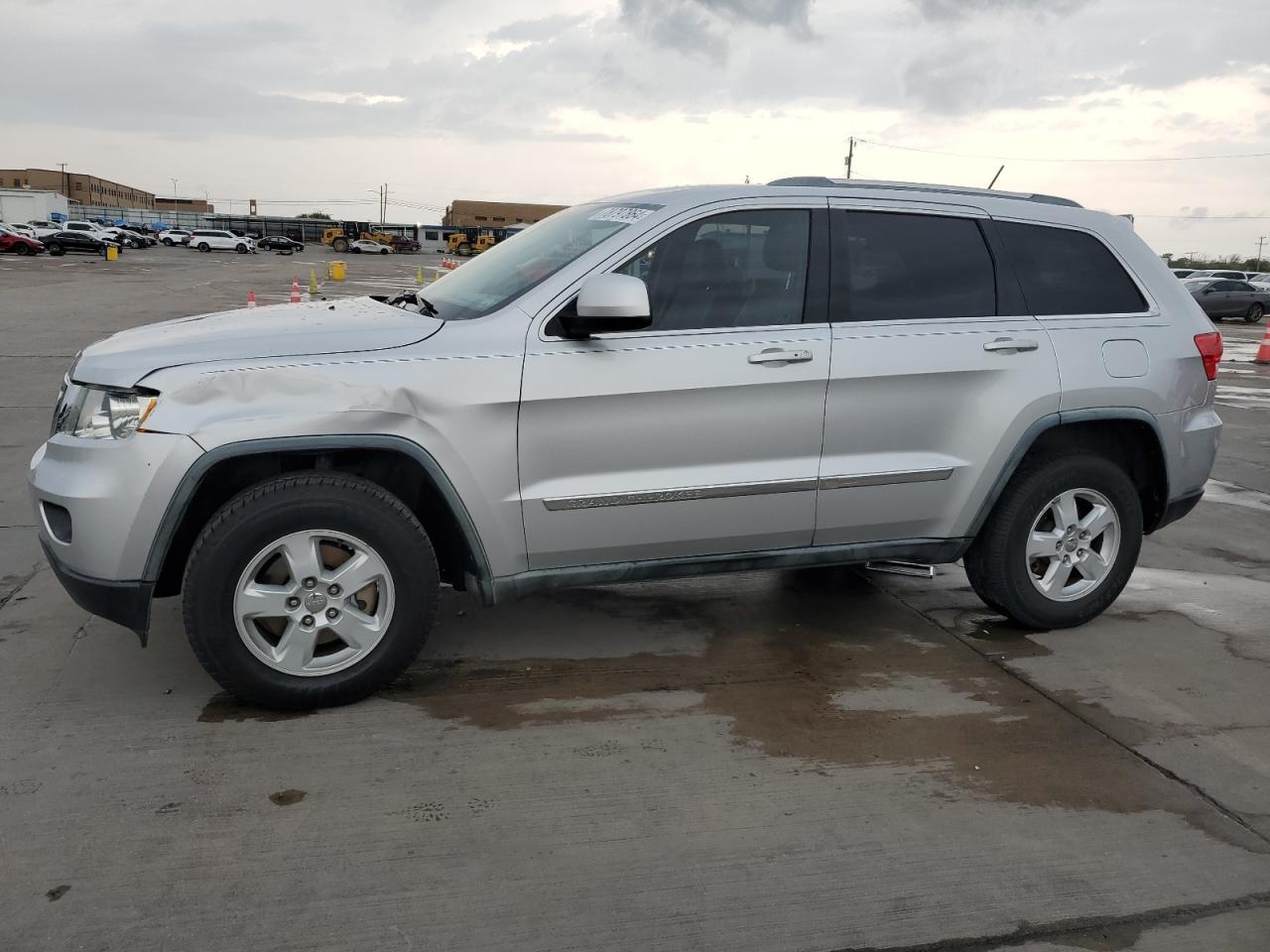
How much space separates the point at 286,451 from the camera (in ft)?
12.0

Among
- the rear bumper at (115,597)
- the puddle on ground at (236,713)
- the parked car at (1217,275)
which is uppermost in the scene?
the parked car at (1217,275)

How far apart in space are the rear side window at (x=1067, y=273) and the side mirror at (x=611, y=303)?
1822mm

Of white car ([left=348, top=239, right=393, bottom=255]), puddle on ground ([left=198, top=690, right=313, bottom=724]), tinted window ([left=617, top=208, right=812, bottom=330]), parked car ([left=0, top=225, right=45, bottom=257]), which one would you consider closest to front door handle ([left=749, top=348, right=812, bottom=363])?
tinted window ([left=617, top=208, right=812, bottom=330])

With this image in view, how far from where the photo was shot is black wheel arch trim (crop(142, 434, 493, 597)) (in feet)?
11.6

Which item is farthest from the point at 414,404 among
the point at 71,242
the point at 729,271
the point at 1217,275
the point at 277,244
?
the point at 277,244

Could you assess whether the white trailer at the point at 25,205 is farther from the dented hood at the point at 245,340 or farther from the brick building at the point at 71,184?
the dented hood at the point at 245,340

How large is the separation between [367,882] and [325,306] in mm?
2454

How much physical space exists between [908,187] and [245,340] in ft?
8.99

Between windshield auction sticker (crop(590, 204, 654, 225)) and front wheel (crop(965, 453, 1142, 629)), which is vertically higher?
windshield auction sticker (crop(590, 204, 654, 225))

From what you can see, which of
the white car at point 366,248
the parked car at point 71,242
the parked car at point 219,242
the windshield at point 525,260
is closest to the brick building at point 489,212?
the white car at point 366,248

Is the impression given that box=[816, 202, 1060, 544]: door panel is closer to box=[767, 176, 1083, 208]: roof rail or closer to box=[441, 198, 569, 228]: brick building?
box=[767, 176, 1083, 208]: roof rail

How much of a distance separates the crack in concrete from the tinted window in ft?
7.34

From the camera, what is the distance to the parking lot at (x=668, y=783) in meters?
2.74

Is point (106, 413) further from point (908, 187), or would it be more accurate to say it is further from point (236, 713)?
point (908, 187)
